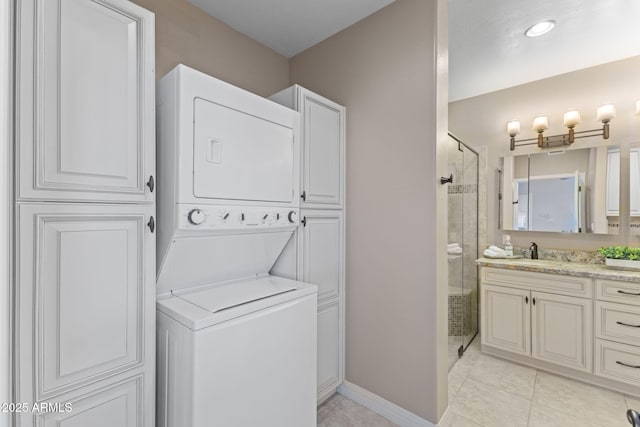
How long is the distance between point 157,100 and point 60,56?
390 millimetres

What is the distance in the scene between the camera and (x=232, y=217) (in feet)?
4.48

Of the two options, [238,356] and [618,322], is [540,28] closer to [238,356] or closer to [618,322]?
[618,322]

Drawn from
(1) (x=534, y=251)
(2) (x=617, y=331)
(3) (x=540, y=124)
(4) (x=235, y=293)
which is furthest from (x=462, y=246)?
(4) (x=235, y=293)

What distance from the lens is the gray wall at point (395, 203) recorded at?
1.71 m

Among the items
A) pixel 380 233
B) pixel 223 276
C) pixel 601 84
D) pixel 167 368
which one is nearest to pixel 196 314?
pixel 167 368

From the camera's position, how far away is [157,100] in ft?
4.39

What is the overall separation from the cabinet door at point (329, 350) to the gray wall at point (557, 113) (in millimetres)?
2204

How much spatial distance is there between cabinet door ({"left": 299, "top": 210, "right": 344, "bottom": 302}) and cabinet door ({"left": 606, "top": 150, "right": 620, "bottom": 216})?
8.34 ft

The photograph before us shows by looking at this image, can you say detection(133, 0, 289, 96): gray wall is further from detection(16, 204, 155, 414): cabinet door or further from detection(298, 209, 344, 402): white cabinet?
detection(298, 209, 344, 402): white cabinet

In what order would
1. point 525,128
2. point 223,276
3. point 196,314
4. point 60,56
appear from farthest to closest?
point 525,128 < point 223,276 < point 196,314 < point 60,56

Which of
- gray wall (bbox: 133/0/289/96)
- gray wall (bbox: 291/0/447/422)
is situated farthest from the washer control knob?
gray wall (bbox: 291/0/447/422)

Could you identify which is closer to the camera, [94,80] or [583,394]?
[94,80]

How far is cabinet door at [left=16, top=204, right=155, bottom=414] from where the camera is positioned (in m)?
0.89

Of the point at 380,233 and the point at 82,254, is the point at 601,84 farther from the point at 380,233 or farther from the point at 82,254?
the point at 82,254
